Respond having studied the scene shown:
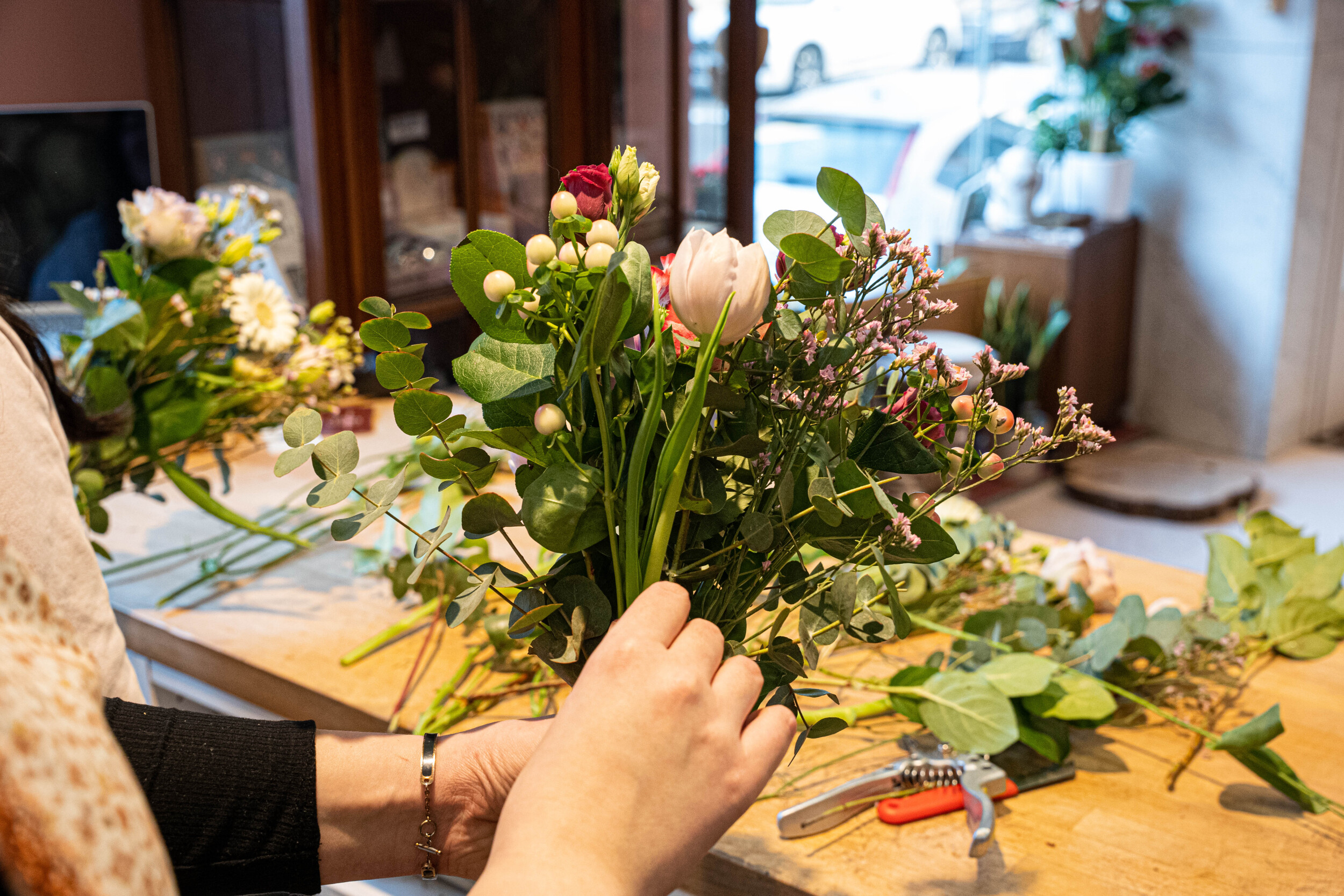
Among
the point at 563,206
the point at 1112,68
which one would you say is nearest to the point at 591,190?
the point at 563,206

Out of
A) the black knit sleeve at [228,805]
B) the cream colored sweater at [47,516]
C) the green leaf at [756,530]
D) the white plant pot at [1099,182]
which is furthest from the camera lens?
the white plant pot at [1099,182]

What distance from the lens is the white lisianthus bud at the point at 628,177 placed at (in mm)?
518

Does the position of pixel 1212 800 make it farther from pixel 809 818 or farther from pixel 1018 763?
pixel 809 818

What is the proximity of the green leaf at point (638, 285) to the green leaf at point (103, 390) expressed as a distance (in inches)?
31.1

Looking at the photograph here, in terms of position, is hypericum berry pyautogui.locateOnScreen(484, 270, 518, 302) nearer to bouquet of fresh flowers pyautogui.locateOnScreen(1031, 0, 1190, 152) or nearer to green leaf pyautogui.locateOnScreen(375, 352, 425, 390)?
green leaf pyautogui.locateOnScreen(375, 352, 425, 390)

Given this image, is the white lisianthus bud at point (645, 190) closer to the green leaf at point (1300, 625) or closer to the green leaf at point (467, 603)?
the green leaf at point (467, 603)

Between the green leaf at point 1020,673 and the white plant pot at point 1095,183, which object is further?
the white plant pot at point 1095,183

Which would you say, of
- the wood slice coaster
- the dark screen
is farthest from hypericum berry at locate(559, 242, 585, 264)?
the wood slice coaster

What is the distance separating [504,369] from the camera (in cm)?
53

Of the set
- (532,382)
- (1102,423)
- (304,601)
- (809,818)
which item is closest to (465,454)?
(532,382)

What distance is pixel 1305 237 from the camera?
13.0ft

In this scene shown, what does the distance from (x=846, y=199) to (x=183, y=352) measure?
881mm

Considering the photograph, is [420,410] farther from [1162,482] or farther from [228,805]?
[1162,482]

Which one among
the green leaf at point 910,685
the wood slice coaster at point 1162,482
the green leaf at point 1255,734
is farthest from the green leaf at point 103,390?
the wood slice coaster at point 1162,482
